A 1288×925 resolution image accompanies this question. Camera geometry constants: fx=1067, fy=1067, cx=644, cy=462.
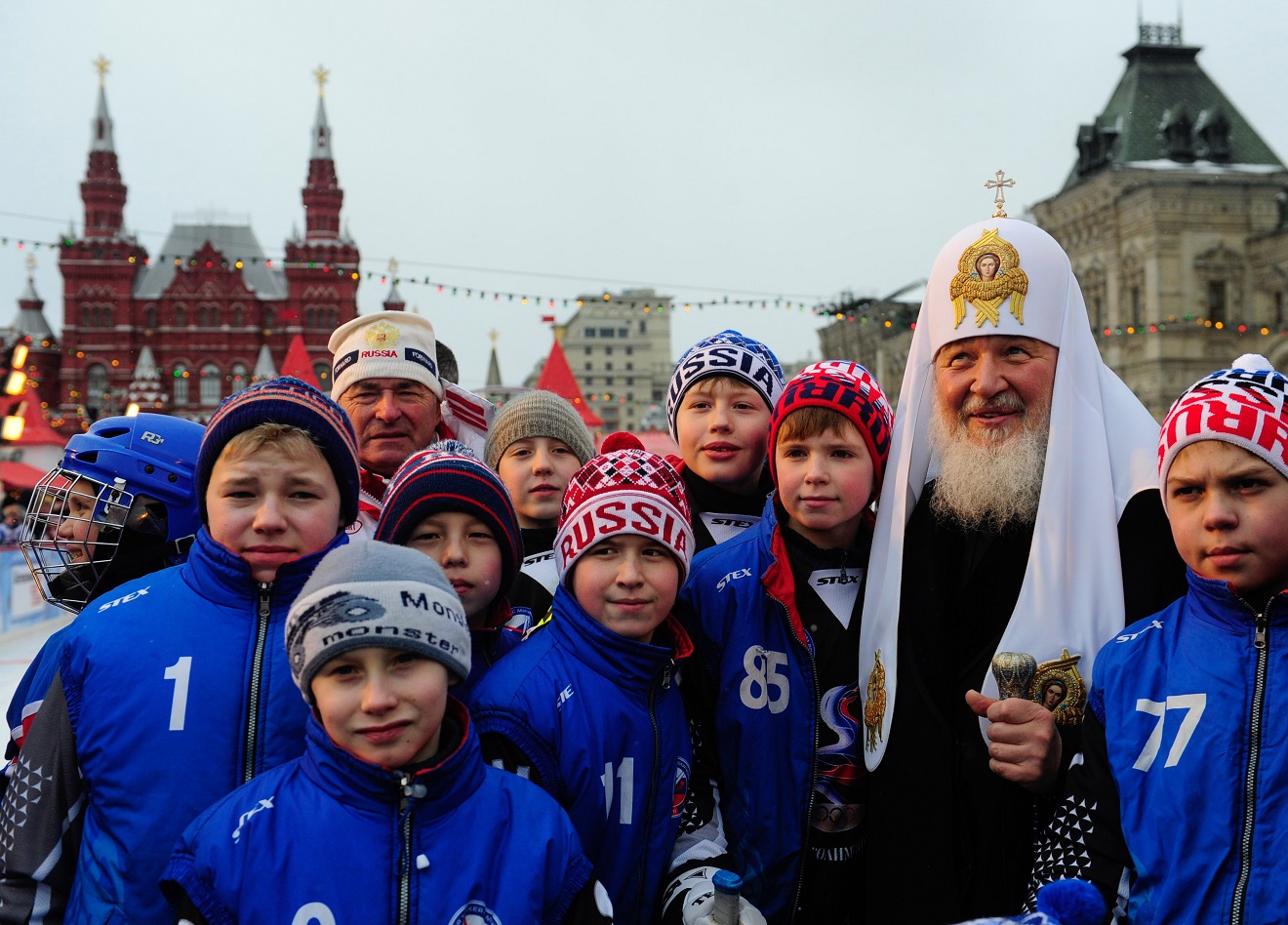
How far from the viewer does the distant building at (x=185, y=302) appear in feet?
220

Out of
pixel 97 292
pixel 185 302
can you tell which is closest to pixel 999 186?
pixel 185 302

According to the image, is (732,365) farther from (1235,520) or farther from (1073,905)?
(1073,905)

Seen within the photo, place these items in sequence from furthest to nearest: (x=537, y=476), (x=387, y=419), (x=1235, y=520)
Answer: (x=387, y=419)
(x=537, y=476)
(x=1235, y=520)

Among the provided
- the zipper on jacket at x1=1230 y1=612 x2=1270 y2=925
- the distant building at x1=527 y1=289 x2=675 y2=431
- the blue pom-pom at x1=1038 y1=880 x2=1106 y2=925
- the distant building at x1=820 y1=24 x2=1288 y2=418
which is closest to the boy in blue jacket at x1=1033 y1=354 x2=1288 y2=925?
the zipper on jacket at x1=1230 y1=612 x2=1270 y2=925

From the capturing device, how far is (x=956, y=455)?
9.39 feet

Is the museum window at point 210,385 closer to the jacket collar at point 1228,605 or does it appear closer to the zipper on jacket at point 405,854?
the zipper on jacket at point 405,854

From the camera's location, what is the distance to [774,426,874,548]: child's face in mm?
2811

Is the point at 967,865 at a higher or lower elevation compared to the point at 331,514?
lower

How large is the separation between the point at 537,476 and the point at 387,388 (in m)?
0.67

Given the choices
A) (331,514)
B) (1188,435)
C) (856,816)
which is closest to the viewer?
(1188,435)

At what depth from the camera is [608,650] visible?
2533mm

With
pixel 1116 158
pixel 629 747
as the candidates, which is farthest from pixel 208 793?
pixel 1116 158

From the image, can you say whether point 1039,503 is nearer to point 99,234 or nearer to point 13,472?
point 13,472

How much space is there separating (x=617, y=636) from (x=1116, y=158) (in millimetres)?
50078
